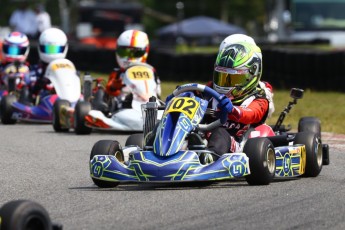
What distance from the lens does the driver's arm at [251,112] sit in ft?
28.9

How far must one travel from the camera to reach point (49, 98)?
50.1ft

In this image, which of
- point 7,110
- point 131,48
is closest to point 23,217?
point 131,48

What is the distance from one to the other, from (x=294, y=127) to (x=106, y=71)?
11.4 meters

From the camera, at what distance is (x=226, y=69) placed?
926 cm

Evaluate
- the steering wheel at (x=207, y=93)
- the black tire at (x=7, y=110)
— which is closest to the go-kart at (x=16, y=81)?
the black tire at (x=7, y=110)

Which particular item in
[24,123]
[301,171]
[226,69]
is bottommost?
[24,123]

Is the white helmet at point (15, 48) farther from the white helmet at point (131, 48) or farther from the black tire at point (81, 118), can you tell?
the black tire at point (81, 118)

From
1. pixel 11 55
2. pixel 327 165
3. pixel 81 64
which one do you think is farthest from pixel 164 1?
pixel 327 165

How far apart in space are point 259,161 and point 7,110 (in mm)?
7619

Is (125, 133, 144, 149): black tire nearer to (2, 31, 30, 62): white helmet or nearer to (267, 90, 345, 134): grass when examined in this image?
(267, 90, 345, 134): grass

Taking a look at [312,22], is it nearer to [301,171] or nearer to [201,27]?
[201,27]

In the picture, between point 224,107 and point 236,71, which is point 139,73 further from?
point 224,107

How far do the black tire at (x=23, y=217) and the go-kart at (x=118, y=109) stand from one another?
302 inches

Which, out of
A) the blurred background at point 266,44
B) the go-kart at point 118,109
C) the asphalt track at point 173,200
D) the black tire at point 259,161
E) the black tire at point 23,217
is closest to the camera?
the black tire at point 23,217
